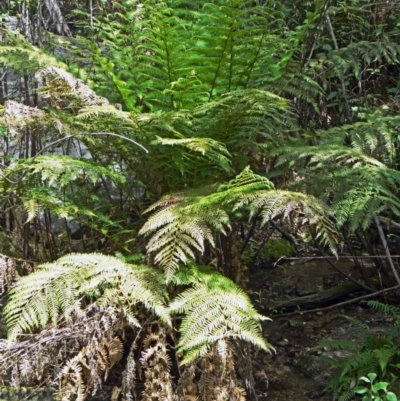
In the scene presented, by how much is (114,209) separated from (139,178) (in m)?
0.24

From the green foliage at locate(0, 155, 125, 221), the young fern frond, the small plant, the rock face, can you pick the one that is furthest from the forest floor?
the green foliage at locate(0, 155, 125, 221)

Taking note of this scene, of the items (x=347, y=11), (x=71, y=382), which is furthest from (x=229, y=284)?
(x=347, y=11)

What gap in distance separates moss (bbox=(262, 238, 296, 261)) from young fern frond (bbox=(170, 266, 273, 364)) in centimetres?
158

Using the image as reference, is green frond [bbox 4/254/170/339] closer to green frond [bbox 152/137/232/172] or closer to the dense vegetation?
the dense vegetation

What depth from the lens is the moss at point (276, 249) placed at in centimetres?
310

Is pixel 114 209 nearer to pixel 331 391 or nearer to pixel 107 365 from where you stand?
pixel 107 365

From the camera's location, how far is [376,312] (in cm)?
256

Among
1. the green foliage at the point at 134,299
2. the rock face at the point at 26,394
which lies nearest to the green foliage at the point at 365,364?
the green foliage at the point at 134,299

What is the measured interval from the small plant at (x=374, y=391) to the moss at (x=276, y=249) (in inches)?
50.1

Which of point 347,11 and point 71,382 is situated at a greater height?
point 347,11

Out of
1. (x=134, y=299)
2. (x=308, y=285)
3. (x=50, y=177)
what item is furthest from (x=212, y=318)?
(x=308, y=285)

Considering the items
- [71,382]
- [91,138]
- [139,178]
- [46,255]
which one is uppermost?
[91,138]

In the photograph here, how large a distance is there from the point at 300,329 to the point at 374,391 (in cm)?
73

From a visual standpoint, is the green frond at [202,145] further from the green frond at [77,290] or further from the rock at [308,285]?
the rock at [308,285]
